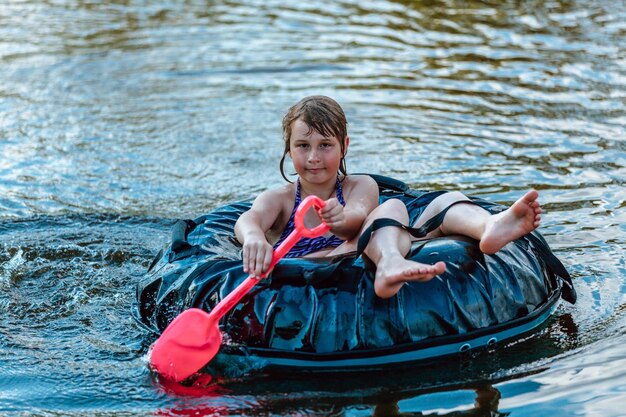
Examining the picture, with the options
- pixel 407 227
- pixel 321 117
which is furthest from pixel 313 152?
pixel 407 227

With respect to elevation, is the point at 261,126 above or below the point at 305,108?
below

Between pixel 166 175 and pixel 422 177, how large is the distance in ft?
6.91

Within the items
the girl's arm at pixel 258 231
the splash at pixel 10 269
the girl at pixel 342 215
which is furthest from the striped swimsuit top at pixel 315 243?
the splash at pixel 10 269

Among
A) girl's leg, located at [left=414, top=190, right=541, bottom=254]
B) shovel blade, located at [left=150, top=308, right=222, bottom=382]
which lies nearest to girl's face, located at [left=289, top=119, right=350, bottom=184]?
girl's leg, located at [left=414, top=190, right=541, bottom=254]

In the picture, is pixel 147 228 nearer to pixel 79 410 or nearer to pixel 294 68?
pixel 79 410

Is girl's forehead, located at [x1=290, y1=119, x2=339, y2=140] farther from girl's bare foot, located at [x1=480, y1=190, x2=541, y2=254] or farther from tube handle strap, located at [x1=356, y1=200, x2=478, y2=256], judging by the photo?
girl's bare foot, located at [x1=480, y1=190, x2=541, y2=254]

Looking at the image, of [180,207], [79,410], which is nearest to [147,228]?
[180,207]

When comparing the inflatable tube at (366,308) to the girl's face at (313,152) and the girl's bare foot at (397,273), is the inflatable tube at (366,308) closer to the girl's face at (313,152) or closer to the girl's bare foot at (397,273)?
the girl's bare foot at (397,273)

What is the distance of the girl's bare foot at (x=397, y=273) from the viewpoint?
412 centimetres

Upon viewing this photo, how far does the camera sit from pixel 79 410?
4.29 m

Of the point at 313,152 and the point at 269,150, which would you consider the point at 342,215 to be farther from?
the point at 269,150

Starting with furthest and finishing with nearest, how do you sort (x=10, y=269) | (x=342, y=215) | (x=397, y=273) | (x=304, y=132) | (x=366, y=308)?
(x=10, y=269) → (x=304, y=132) → (x=342, y=215) → (x=366, y=308) → (x=397, y=273)

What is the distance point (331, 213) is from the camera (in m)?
4.61

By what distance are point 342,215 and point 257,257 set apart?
1.52ft
